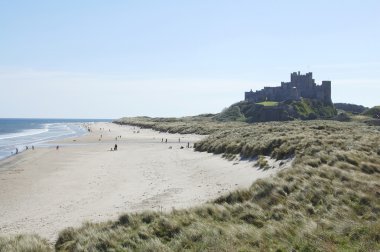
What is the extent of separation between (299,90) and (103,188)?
12949 centimetres

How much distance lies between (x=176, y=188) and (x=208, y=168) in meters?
5.75

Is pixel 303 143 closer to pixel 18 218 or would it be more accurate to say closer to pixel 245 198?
pixel 245 198

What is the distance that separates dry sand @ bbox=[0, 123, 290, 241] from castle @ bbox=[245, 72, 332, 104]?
109533 mm

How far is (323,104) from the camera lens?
124 metres

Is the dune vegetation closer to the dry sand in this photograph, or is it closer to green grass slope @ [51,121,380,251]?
green grass slope @ [51,121,380,251]

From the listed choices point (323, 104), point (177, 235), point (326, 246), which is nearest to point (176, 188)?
point (177, 235)

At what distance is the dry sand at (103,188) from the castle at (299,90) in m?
110

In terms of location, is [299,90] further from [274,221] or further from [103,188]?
[274,221]

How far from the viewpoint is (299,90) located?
464 feet

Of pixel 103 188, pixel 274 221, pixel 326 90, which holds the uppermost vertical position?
pixel 326 90

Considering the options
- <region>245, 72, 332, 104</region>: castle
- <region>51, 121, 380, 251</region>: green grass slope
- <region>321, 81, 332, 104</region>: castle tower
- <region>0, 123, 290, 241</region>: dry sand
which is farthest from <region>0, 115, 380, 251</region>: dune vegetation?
<region>321, 81, 332, 104</region>: castle tower

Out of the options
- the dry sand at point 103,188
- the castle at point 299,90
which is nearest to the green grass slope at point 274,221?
the dry sand at point 103,188

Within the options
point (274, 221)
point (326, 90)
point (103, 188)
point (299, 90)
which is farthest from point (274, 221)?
point (299, 90)

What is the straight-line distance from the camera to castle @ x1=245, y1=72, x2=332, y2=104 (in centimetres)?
13438
